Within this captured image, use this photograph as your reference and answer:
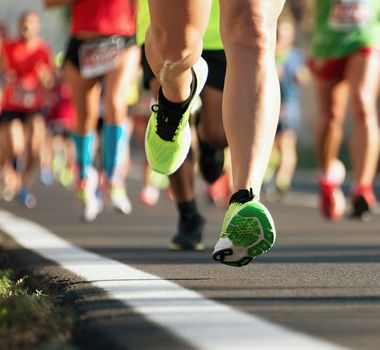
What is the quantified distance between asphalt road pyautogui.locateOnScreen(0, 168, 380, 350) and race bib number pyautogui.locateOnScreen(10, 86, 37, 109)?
21.3 feet

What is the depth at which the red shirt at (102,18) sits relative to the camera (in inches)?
361

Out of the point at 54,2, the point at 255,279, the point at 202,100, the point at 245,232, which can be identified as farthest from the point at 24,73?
the point at 245,232

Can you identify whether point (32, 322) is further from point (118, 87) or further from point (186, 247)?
point (118, 87)

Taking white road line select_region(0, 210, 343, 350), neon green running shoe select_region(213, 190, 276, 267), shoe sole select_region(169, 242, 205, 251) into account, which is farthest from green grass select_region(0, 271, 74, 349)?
shoe sole select_region(169, 242, 205, 251)

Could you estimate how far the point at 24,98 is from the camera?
49.1ft

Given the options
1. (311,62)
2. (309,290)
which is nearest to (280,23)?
(311,62)

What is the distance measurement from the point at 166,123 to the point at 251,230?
1.13 metres

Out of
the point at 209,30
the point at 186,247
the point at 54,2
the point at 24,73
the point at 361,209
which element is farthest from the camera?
the point at 24,73

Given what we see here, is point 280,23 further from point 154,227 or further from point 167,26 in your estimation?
point 167,26

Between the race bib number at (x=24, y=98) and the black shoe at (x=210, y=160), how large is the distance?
8815 mm

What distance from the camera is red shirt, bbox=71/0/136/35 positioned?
9.18 meters

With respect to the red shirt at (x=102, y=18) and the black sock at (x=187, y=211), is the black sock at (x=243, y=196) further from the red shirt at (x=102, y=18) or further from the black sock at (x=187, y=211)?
the red shirt at (x=102, y=18)

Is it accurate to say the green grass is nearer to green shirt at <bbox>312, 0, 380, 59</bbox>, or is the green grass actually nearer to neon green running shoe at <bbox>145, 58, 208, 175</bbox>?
neon green running shoe at <bbox>145, 58, 208, 175</bbox>

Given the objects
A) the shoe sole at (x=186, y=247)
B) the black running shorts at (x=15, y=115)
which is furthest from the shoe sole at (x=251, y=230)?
the black running shorts at (x=15, y=115)
